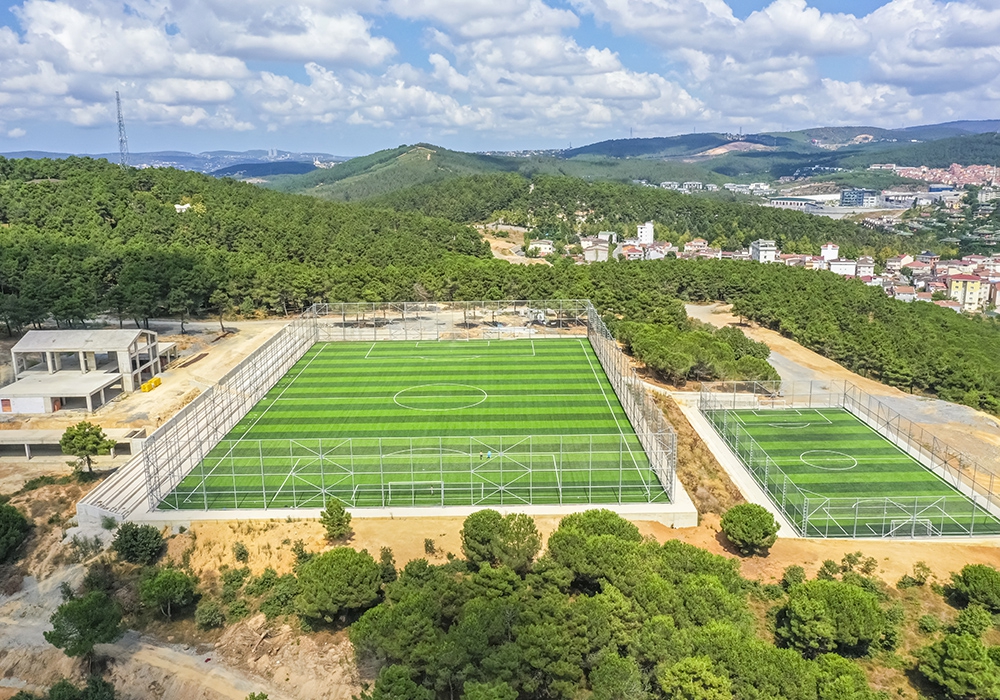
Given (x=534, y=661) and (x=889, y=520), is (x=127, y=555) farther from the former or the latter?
(x=889, y=520)

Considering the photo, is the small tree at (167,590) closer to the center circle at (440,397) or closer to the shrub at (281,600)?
the shrub at (281,600)

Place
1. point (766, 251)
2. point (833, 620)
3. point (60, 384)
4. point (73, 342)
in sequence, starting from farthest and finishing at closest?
point (766, 251)
point (73, 342)
point (60, 384)
point (833, 620)

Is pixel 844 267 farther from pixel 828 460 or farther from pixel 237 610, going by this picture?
pixel 237 610

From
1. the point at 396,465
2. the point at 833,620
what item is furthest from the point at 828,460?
the point at 396,465

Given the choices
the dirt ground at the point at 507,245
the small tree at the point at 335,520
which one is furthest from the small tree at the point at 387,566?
the dirt ground at the point at 507,245

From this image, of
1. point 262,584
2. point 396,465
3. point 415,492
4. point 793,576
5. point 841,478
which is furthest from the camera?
point 396,465

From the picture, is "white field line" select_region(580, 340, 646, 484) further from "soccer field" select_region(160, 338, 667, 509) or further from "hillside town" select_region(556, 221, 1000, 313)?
"hillside town" select_region(556, 221, 1000, 313)
